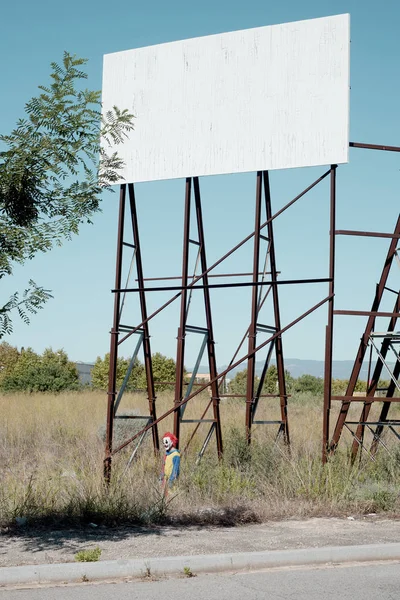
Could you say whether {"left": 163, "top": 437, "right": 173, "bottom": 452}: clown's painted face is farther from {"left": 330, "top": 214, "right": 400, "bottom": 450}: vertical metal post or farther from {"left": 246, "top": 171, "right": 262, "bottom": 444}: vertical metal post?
{"left": 330, "top": 214, "right": 400, "bottom": 450}: vertical metal post

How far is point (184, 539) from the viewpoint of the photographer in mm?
10273

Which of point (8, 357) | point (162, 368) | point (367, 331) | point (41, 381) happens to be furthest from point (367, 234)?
point (8, 357)

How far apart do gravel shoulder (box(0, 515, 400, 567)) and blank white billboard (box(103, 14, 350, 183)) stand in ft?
21.3

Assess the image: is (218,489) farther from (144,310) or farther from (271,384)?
(271,384)

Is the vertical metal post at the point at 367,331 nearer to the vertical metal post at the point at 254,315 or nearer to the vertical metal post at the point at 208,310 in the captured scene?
the vertical metal post at the point at 254,315

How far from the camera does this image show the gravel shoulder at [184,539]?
31.1ft

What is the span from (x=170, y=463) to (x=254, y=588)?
5527 millimetres

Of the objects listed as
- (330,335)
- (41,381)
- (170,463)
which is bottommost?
(170,463)

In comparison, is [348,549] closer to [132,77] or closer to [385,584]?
[385,584]

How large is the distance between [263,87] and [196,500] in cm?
742

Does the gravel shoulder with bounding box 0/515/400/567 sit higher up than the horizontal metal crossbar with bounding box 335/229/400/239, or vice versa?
the horizontal metal crossbar with bounding box 335/229/400/239

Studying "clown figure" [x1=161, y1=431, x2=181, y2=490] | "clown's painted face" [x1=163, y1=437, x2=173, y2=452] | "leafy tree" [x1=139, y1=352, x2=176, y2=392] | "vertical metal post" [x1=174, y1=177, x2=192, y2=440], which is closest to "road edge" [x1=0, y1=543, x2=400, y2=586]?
"clown figure" [x1=161, y1=431, x2=181, y2=490]

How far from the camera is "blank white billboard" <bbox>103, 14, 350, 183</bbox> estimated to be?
49.7 feet

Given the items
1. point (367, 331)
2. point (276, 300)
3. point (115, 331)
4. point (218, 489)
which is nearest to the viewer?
point (218, 489)
